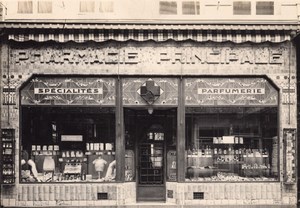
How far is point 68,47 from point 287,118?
283 inches

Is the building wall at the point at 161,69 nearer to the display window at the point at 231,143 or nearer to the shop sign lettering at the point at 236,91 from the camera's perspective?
the display window at the point at 231,143

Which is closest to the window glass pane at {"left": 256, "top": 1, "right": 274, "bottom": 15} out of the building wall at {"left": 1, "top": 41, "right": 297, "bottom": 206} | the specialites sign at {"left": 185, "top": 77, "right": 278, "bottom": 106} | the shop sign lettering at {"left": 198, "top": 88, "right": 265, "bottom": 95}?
the building wall at {"left": 1, "top": 41, "right": 297, "bottom": 206}

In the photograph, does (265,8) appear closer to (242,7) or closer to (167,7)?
(242,7)

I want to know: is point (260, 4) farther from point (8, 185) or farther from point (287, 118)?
point (8, 185)

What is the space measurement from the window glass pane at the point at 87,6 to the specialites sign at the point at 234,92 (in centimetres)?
383

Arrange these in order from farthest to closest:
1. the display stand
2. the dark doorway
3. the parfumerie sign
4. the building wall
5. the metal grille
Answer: the dark doorway
the parfumerie sign
the metal grille
the building wall
the display stand

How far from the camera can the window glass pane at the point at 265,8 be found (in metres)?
15.2

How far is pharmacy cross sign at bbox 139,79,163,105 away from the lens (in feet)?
49.0

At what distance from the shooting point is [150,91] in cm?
1491

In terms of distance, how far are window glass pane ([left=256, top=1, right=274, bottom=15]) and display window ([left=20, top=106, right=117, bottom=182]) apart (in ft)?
18.3

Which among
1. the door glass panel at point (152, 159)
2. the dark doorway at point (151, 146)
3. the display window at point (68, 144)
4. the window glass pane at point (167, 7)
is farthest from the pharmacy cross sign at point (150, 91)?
the window glass pane at point (167, 7)

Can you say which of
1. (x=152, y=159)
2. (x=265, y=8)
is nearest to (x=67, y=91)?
(x=152, y=159)

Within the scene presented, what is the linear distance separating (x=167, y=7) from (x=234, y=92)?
3.42 m

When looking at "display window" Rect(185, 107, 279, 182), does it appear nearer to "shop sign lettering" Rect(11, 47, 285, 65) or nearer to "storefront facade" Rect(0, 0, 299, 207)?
"storefront facade" Rect(0, 0, 299, 207)
